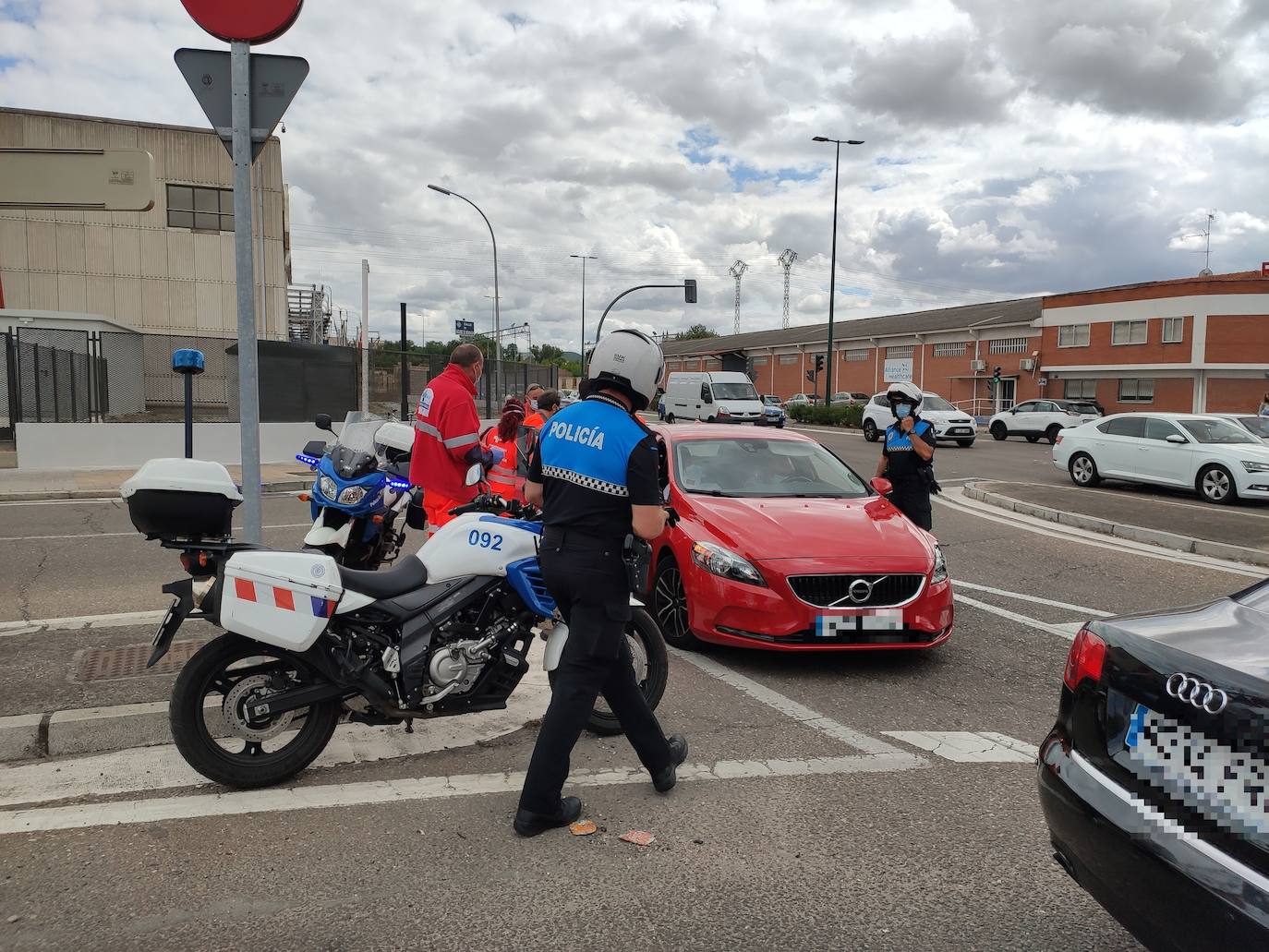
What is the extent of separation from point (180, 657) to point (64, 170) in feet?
8.53

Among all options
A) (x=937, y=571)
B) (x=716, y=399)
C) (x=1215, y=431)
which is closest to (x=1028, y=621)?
(x=937, y=571)

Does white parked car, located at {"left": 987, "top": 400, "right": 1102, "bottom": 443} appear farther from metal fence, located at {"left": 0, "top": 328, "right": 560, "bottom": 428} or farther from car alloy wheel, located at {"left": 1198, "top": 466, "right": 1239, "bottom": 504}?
metal fence, located at {"left": 0, "top": 328, "right": 560, "bottom": 428}

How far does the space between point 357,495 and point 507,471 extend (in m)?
2.25

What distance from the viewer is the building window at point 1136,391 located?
4609cm

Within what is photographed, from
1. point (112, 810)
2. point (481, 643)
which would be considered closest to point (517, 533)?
point (481, 643)

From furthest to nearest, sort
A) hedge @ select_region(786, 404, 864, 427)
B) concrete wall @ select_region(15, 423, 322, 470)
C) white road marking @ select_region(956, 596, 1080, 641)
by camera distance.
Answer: hedge @ select_region(786, 404, 864, 427) < concrete wall @ select_region(15, 423, 322, 470) < white road marking @ select_region(956, 596, 1080, 641)

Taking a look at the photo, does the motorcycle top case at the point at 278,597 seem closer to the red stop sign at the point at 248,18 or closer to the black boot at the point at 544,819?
the black boot at the point at 544,819

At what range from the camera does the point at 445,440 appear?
5758 millimetres

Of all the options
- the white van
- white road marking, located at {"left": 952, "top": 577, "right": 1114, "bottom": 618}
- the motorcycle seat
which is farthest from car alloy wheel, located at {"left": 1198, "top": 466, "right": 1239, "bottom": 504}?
the white van

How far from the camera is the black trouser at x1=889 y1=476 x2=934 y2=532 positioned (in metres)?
7.25

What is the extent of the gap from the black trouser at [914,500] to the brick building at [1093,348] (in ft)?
137

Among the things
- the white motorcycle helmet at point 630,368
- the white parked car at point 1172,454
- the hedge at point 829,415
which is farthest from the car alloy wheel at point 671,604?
the hedge at point 829,415

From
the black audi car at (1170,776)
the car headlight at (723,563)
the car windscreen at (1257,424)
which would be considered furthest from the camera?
the car windscreen at (1257,424)

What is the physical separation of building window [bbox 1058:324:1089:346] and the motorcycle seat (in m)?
51.3
